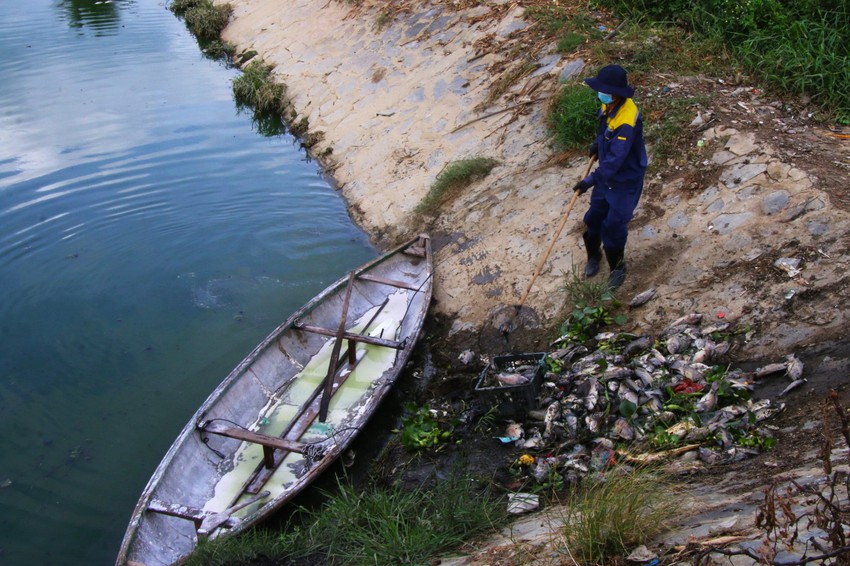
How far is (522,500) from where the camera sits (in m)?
5.01

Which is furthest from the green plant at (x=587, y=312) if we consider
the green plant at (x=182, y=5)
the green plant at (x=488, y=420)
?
the green plant at (x=182, y=5)

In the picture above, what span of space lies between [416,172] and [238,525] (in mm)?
6460

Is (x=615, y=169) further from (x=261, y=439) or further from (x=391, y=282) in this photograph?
(x=261, y=439)

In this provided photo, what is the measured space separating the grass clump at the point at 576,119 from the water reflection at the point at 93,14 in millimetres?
14435

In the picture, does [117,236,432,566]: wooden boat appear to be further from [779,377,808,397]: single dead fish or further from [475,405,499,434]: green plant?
[779,377,808,397]: single dead fish

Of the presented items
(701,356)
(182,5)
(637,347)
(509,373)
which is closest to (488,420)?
(509,373)

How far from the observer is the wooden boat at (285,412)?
5402 millimetres

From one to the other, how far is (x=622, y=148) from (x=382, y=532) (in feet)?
12.1

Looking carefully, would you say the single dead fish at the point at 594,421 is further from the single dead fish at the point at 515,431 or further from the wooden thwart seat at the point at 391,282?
the wooden thwart seat at the point at 391,282

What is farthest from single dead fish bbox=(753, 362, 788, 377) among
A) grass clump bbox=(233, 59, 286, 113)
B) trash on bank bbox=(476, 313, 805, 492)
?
grass clump bbox=(233, 59, 286, 113)

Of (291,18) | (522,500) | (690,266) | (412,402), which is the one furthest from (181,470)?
(291,18)

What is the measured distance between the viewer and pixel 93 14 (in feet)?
68.5

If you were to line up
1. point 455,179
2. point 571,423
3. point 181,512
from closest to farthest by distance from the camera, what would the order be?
point 181,512
point 571,423
point 455,179

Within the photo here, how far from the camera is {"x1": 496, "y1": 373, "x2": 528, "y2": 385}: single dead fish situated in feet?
20.2
